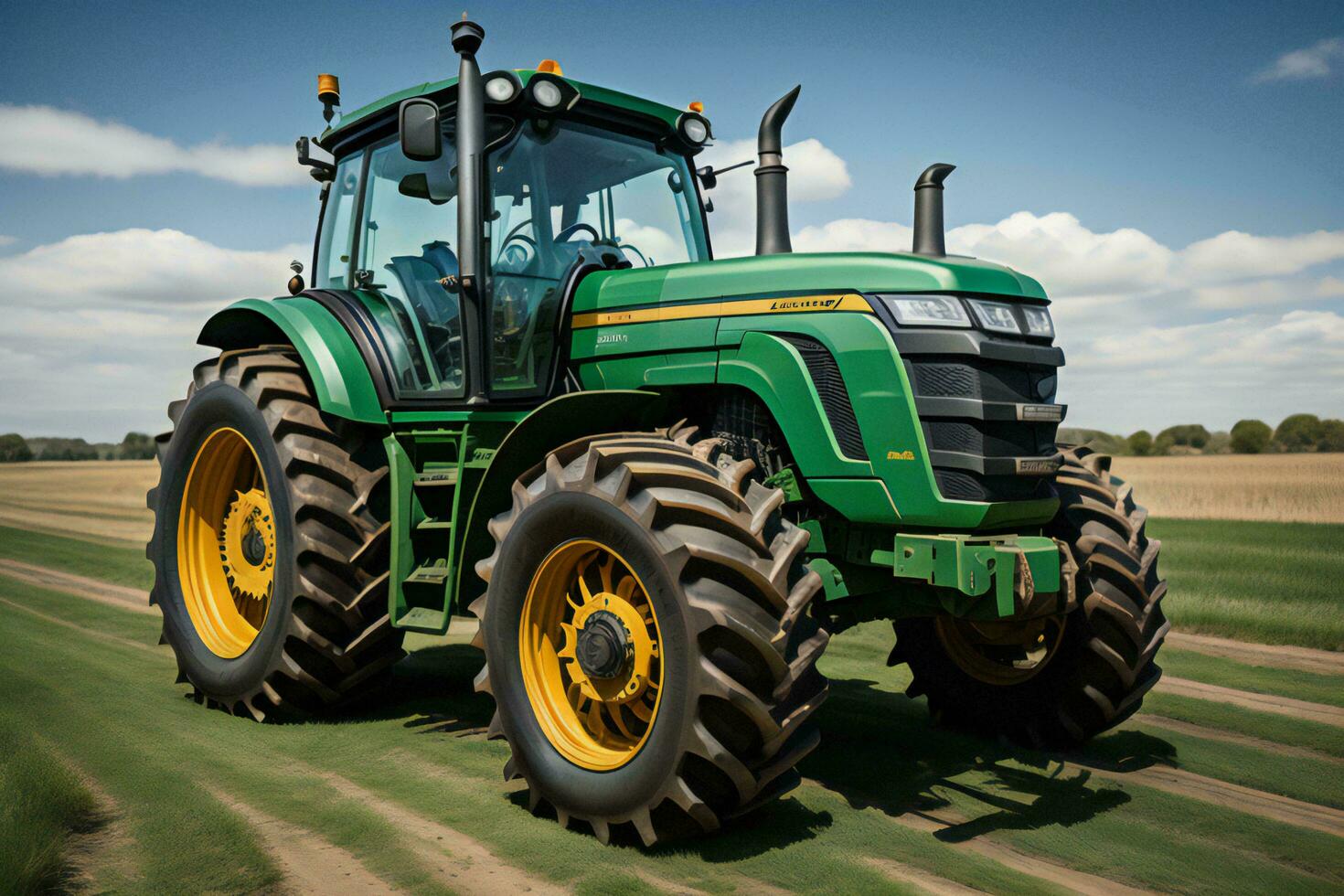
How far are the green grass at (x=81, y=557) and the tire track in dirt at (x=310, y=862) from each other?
22.4ft

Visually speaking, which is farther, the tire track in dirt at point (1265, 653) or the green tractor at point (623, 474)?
the tire track in dirt at point (1265, 653)

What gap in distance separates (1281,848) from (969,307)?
7.53 ft

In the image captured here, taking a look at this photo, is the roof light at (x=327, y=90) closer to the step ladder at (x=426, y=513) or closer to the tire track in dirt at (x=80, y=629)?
the step ladder at (x=426, y=513)

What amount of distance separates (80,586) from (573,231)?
755 centimetres

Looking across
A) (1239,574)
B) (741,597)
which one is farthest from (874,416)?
(1239,574)

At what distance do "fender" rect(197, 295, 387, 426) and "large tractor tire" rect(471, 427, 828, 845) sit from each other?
1467 millimetres

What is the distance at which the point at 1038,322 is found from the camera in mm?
4359

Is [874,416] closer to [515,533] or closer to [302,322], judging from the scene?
[515,533]

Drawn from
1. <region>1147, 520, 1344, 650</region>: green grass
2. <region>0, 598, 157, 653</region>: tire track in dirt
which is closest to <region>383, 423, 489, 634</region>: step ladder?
<region>0, 598, 157, 653</region>: tire track in dirt

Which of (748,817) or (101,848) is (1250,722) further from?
(101,848)

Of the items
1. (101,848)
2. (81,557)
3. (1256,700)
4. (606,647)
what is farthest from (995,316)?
(81,557)

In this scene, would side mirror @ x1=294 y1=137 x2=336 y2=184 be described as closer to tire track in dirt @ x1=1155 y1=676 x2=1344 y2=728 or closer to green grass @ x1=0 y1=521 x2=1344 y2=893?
green grass @ x1=0 y1=521 x2=1344 y2=893

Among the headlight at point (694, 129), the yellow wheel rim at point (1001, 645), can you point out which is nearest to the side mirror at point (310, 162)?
the headlight at point (694, 129)

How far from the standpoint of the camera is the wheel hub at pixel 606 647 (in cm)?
393
